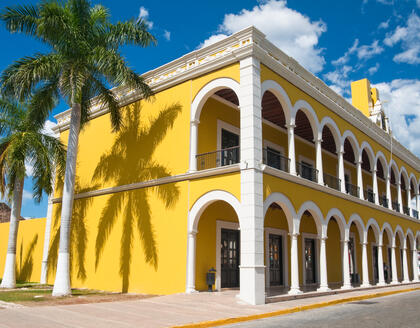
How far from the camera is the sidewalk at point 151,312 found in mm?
7914

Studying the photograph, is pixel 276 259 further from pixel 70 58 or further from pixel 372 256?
pixel 70 58

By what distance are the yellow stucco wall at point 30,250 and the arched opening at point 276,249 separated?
36.9 feet

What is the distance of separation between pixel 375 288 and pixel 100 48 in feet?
49.9

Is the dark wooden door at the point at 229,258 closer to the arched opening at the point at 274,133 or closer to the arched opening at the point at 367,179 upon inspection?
the arched opening at the point at 274,133

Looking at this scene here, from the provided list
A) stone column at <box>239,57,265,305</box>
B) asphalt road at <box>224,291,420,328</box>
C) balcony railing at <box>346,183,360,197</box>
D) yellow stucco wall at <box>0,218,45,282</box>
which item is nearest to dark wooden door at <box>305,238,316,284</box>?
balcony railing at <box>346,183,360,197</box>

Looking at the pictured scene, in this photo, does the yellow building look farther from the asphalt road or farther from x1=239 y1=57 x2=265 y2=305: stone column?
the asphalt road

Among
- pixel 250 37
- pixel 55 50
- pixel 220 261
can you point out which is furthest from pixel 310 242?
pixel 55 50

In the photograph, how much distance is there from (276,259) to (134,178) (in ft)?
22.7

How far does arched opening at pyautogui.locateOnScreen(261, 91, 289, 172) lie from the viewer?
16.8m

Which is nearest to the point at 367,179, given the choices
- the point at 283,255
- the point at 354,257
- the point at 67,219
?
the point at 354,257

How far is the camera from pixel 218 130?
15617mm

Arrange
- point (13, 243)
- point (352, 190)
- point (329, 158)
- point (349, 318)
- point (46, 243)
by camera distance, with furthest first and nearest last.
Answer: point (352, 190) < point (329, 158) < point (46, 243) < point (13, 243) < point (349, 318)

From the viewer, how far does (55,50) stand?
14.5 m

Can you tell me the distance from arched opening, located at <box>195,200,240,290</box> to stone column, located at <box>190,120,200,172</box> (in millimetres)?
1617
